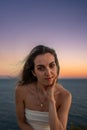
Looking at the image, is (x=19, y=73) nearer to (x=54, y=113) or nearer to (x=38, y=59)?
(x=38, y=59)

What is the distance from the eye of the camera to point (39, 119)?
12.0 feet

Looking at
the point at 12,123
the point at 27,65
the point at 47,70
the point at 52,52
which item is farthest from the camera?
the point at 12,123

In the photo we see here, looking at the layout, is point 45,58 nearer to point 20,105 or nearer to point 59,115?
point 59,115

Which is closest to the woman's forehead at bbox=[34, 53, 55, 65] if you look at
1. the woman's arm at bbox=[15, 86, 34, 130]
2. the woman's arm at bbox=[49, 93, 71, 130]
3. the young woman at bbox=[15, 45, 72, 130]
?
the young woman at bbox=[15, 45, 72, 130]

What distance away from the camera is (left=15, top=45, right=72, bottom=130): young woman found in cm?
329

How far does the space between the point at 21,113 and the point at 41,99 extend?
0.42 metres

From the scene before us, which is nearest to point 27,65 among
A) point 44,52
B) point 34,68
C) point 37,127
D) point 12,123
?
point 34,68

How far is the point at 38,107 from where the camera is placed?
3.73 m

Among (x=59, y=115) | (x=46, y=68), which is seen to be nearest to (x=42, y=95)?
(x=59, y=115)

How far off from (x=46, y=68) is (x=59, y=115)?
2.42ft

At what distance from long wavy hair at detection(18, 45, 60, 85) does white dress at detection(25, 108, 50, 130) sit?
56 cm

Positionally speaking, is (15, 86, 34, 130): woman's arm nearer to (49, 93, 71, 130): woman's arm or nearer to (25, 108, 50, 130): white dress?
(25, 108, 50, 130): white dress

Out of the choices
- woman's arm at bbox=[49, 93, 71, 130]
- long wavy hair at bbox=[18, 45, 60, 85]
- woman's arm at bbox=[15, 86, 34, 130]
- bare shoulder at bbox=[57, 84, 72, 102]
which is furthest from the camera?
woman's arm at bbox=[15, 86, 34, 130]

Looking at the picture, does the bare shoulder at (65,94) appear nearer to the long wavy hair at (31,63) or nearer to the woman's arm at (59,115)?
the woman's arm at (59,115)
